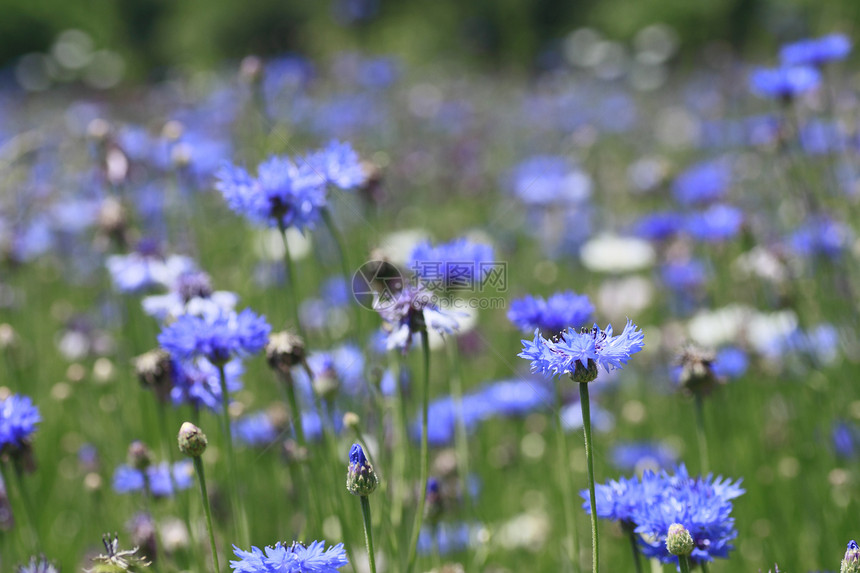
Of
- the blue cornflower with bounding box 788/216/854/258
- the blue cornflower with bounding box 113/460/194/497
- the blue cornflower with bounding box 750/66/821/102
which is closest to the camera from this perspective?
the blue cornflower with bounding box 113/460/194/497

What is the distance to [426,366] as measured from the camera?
1336mm

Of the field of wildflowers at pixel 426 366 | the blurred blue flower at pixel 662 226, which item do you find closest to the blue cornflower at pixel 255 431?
the field of wildflowers at pixel 426 366

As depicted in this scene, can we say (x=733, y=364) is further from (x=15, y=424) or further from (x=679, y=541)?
(x=15, y=424)

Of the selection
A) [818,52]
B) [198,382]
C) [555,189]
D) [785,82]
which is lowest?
[198,382]

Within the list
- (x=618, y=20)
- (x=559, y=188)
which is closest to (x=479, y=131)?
(x=559, y=188)

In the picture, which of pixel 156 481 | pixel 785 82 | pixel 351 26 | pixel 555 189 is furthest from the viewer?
pixel 351 26

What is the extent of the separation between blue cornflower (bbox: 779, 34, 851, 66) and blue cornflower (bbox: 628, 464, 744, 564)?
5.43 feet

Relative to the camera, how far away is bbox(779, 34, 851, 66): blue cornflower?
234 centimetres

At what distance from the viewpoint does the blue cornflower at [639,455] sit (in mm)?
2354

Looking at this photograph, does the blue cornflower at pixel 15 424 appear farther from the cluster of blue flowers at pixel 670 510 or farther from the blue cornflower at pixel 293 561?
the cluster of blue flowers at pixel 670 510

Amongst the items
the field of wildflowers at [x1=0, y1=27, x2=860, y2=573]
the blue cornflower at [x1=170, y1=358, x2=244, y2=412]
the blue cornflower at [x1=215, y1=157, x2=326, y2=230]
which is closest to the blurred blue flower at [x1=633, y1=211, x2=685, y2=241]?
the field of wildflowers at [x1=0, y1=27, x2=860, y2=573]

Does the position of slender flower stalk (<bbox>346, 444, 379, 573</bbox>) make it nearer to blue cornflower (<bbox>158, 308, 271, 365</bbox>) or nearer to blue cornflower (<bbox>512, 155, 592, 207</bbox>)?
blue cornflower (<bbox>158, 308, 271, 365</bbox>)

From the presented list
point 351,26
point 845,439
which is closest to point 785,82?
point 845,439

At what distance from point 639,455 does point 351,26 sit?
963 centimetres
